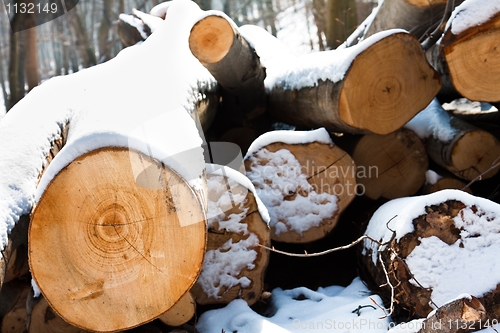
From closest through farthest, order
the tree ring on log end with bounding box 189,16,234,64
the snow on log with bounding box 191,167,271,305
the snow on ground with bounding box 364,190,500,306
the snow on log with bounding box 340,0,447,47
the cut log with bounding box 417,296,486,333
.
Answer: the cut log with bounding box 417,296,486,333 < the snow on ground with bounding box 364,190,500,306 < the snow on log with bounding box 191,167,271,305 < the tree ring on log end with bounding box 189,16,234,64 < the snow on log with bounding box 340,0,447,47

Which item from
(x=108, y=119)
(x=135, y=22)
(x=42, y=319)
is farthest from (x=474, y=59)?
(x=135, y=22)

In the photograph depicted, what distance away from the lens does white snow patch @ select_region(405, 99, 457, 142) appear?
2.91 m

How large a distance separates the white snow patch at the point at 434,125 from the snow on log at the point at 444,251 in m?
0.89

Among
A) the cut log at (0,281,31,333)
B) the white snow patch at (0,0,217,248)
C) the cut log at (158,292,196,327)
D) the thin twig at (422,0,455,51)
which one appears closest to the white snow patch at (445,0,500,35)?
the thin twig at (422,0,455,51)

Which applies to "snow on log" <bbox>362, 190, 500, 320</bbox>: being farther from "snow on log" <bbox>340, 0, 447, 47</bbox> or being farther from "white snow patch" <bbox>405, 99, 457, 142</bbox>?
"snow on log" <bbox>340, 0, 447, 47</bbox>

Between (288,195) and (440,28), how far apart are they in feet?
4.45

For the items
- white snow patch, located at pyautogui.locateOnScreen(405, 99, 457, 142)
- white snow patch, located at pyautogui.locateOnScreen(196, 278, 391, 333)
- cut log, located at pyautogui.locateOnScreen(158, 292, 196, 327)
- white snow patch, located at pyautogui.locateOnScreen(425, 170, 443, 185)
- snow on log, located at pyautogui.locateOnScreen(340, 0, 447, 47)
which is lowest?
white snow patch, located at pyautogui.locateOnScreen(196, 278, 391, 333)

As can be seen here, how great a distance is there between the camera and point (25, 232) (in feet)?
6.63

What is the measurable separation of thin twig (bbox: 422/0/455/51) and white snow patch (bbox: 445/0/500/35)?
425mm

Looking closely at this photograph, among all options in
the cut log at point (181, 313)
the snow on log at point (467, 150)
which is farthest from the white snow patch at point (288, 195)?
the snow on log at point (467, 150)

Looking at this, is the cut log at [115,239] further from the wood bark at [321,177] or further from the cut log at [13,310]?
the wood bark at [321,177]

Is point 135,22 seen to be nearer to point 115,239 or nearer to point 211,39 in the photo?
point 211,39

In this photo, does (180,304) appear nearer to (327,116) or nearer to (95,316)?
(95,316)

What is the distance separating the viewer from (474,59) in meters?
2.40
